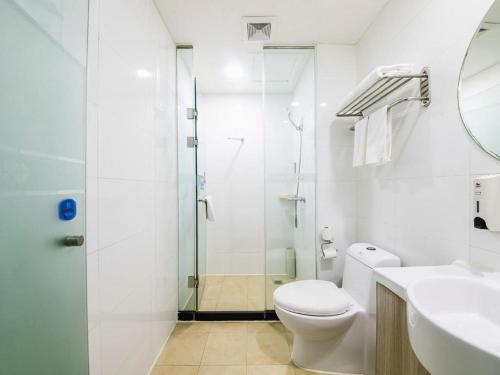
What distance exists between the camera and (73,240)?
2.44 feet

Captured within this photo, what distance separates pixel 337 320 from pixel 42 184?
4.74 feet

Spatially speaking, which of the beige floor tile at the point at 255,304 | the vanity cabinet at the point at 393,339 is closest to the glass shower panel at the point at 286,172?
the beige floor tile at the point at 255,304

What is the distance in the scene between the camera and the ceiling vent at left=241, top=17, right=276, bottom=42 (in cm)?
160

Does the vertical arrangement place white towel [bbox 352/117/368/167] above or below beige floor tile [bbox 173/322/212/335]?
above

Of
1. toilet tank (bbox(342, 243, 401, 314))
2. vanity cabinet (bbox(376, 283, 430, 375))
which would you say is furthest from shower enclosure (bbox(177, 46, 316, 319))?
vanity cabinet (bbox(376, 283, 430, 375))

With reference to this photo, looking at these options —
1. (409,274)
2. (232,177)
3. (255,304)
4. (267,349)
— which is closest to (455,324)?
(409,274)

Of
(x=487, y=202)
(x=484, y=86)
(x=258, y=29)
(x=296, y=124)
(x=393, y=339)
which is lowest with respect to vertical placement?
(x=393, y=339)

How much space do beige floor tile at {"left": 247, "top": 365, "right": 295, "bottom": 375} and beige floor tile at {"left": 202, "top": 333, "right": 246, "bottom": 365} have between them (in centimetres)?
9

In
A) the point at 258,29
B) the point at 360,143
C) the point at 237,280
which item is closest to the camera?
the point at 360,143

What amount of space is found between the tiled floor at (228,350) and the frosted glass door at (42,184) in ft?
2.90

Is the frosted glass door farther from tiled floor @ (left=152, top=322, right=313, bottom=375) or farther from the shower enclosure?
the shower enclosure

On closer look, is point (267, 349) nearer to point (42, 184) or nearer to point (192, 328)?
point (192, 328)

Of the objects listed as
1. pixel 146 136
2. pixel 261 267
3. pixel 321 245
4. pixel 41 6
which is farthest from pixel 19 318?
pixel 261 267

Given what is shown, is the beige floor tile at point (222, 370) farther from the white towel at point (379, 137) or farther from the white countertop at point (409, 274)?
the white towel at point (379, 137)
